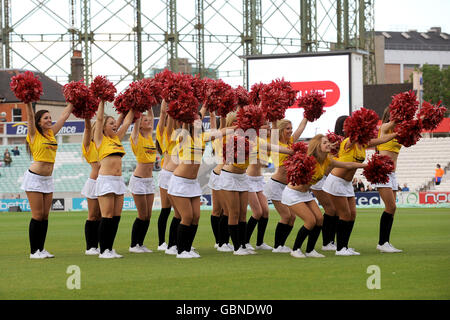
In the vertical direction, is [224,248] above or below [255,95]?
below

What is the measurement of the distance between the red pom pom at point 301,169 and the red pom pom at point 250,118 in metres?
0.65

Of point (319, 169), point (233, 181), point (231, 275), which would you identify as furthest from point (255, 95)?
point (231, 275)

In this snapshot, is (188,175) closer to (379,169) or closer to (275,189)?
(275,189)

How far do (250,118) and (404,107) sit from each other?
7.12ft

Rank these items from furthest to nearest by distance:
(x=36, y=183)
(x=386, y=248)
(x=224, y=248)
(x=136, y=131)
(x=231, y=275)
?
(x=224, y=248)
(x=136, y=131)
(x=386, y=248)
(x=36, y=183)
(x=231, y=275)

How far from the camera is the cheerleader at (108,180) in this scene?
10.1 metres

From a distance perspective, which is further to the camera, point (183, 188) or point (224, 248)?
point (224, 248)

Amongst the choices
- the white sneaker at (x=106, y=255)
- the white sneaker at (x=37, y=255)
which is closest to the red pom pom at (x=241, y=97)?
the white sneaker at (x=106, y=255)

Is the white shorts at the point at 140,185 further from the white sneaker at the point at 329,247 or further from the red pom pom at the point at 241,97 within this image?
the white sneaker at the point at 329,247

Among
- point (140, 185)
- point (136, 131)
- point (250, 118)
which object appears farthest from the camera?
point (140, 185)

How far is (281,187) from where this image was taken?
36.3ft

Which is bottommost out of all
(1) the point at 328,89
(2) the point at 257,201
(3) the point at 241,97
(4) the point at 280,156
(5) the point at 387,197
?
(2) the point at 257,201

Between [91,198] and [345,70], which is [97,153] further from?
[345,70]
